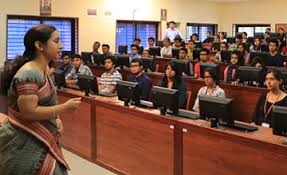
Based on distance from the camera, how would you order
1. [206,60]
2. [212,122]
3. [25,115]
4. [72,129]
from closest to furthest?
[25,115], [212,122], [72,129], [206,60]

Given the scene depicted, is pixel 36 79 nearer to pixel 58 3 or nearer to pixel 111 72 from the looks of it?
pixel 111 72

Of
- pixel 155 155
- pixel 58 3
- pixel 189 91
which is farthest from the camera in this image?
pixel 58 3

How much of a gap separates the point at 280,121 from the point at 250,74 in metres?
2.48

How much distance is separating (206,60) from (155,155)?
4.56m

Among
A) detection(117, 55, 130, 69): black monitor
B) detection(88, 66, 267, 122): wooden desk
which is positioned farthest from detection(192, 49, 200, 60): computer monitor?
detection(88, 66, 267, 122): wooden desk

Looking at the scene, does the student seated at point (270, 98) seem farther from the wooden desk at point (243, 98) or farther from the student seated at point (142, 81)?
the student seated at point (142, 81)

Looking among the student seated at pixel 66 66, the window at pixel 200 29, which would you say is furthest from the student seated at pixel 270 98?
the window at pixel 200 29

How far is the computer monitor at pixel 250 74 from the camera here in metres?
5.22

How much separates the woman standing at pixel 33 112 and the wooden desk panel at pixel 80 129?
2.47 meters

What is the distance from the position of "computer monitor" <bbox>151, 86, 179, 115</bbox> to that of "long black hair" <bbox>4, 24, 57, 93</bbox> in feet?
5.16

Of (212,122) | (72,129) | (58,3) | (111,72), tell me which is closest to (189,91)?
(111,72)

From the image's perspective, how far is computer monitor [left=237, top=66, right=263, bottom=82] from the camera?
17.1 feet

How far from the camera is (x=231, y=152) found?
3143mm

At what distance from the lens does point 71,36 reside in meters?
12.0
